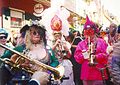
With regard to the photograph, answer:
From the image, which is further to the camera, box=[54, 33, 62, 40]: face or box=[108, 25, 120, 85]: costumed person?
box=[54, 33, 62, 40]: face

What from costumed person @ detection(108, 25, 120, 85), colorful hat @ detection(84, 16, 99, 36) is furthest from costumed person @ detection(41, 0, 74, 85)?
costumed person @ detection(108, 25, 120, 85)

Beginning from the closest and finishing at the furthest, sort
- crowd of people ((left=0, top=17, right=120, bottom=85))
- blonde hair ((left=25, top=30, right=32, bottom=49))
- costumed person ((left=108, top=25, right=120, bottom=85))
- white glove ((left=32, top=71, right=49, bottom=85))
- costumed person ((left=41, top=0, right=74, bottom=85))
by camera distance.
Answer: costumed person ((left=108, top=25, right=120, bottom=85)) < white glove ((left=32, top=71, right=49, bottom=85)) < crowd of people ((left=0, top=17, right=120, bottom=85)) < blonde hair ((left=25, top=30, right=32, bottom=49)) < costumed person ((left=41, top=0, right=74, bottom=85))

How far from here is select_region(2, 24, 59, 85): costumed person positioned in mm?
3494

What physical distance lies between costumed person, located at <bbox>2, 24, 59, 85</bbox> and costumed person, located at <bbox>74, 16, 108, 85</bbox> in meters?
0.89

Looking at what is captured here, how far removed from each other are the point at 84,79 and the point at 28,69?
1287mm

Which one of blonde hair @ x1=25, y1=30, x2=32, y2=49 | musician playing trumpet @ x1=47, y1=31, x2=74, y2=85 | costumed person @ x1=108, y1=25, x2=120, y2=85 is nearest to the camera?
costumed person @ x1=108, y1=25, x2=120, y2=85

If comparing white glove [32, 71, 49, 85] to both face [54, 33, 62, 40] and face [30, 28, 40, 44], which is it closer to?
face [30, 28, 40, 44]

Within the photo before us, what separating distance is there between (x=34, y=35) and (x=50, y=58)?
1.08ft

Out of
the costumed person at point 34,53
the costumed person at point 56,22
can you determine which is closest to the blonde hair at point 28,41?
the costumed person at point 34,53

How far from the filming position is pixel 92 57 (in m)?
4.43

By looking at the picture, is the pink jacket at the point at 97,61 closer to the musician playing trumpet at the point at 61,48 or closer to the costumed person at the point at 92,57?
the costumed person at the point at 92,57

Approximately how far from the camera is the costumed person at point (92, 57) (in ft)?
14.6

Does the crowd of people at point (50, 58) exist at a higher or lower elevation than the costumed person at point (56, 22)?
lower

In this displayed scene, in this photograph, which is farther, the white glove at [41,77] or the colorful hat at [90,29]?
the colorful hat at [90,29]
